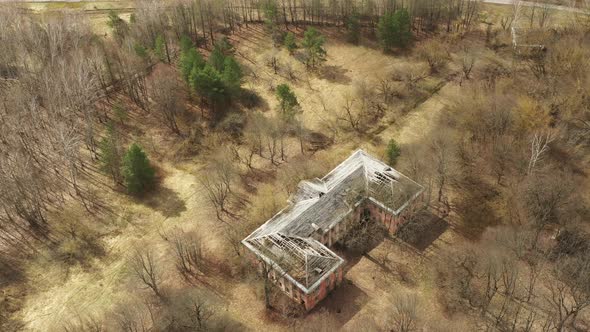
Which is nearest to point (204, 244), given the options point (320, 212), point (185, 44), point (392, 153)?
point (320, 212)

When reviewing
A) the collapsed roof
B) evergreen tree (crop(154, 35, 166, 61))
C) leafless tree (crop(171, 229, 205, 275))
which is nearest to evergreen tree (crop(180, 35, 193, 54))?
evergreen tree (crop(154, 35, 166, 61))

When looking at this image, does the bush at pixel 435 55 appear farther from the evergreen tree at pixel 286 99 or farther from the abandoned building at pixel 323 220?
the abandoned building at pixel 323 220

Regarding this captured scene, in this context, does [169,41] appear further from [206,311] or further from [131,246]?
[206,311]

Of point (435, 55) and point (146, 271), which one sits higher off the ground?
point (435, 55)

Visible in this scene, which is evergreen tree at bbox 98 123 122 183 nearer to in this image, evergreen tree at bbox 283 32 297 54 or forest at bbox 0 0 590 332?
forest at bbox 0 0 590 332

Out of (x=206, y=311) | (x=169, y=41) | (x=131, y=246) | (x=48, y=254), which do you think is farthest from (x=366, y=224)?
(x=169, y=41)

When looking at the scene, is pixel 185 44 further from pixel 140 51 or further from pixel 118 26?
pixel 118 26

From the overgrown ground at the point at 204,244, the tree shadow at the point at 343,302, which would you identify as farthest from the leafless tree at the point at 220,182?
the tree shadow at the point at 343,302
